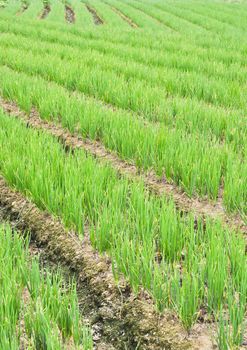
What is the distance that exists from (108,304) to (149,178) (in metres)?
1.47

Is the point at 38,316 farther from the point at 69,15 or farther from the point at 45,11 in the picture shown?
the point at 45,11

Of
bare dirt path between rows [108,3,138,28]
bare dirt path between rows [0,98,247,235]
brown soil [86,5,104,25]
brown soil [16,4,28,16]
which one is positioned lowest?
brown soil [16,4,28,16]

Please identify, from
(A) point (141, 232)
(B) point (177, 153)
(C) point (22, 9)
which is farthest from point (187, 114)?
(C) point (22, 9)

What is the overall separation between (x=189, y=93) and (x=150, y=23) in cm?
1256

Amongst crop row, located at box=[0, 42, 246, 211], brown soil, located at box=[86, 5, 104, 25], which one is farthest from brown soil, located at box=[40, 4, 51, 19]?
crop row, located at box=[0, 42, 246, 211]

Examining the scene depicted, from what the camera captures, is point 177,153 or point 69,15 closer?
point 177,153

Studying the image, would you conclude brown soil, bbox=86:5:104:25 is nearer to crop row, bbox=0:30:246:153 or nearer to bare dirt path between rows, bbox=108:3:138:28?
bare dirt path between rows, bbox=108:3:138:28

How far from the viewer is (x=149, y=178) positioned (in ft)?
11.2

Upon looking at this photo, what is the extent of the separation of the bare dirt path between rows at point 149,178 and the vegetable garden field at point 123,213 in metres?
0.01

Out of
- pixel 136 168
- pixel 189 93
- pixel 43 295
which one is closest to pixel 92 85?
pixel 189 93

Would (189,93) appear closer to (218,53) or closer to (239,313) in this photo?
(218,53)

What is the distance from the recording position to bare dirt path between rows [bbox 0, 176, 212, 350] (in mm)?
1818

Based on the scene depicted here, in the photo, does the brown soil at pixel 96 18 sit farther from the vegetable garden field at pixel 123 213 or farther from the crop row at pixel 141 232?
the crop row at pixel 141 232

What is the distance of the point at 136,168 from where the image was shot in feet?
11.7
